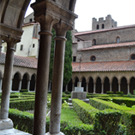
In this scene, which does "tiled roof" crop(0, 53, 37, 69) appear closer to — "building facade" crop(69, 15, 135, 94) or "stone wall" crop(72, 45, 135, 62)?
"building facade" crop(69, 15, 135, 94)

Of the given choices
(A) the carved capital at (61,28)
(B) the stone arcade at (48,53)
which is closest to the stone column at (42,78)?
(B) the stone arcade at (48,53)

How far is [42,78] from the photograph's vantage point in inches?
123

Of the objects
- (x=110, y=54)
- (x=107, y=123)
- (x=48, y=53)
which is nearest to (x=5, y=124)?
(x=48, y=53)

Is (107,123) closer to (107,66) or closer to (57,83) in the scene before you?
(57,83)

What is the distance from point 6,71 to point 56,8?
2.64 metres

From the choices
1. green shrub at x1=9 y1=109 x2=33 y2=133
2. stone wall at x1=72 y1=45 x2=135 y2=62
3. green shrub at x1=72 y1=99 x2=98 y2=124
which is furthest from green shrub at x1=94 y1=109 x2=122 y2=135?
stone wall at x1=72 y1=45 x2=135 y2=62

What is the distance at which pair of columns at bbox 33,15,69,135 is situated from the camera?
3049mm

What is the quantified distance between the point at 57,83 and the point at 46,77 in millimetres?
399

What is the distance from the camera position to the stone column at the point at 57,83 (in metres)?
3.32

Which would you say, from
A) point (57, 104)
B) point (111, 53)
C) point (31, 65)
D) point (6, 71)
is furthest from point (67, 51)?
point (57, 104)

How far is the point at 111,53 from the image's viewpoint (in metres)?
24.7

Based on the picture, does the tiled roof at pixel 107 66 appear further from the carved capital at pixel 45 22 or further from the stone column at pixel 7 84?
the carved capital at pixel 45 22

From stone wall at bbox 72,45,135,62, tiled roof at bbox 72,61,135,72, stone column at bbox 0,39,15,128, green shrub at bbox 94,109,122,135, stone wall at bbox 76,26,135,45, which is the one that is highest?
stone wall at bbox 76,26,135,45

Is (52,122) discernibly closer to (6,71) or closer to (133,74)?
(6,71)
